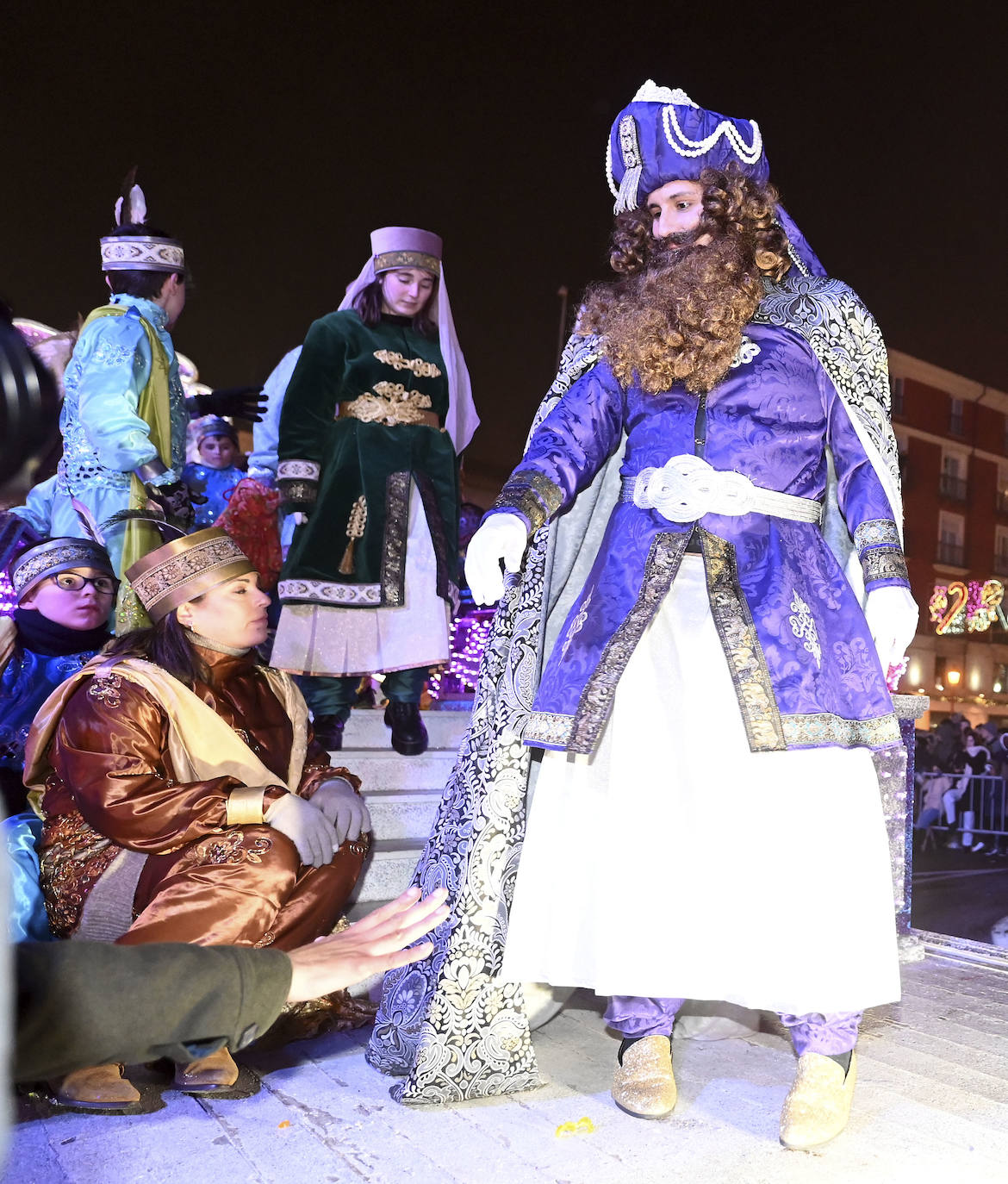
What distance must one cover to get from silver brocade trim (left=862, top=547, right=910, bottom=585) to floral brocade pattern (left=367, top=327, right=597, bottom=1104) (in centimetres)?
74

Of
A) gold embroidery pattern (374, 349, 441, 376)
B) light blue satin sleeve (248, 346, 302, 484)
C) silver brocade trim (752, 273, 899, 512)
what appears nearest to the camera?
silver brocade trim (752, 273, 899, 512)

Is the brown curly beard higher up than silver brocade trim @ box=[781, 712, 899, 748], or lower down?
higher up

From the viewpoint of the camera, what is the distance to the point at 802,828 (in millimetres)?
2361

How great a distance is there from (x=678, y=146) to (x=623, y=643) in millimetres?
1227

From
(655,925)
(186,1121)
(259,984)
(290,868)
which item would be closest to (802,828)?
(655,925)

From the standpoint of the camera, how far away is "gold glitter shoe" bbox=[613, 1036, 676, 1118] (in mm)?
2289

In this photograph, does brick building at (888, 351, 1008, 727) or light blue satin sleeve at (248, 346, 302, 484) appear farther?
brick building at (888, 351, 1008, 727)

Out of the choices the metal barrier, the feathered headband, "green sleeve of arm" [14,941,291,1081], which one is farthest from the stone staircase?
the metal barrier

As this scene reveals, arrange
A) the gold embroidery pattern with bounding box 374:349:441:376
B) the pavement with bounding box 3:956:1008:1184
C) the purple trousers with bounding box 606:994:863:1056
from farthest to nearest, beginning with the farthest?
the gold embroidery pattern with bounding box 374:349:441:376 → the purple trousers with bounding box 606:994:863:1056 → the pavement with bounding box 3:956:1008:1184

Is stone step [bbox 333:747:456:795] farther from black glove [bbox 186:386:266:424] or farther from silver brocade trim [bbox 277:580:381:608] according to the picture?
black glove [bbox 186:386:266:424]

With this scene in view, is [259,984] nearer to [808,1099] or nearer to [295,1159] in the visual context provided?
[295,1159]

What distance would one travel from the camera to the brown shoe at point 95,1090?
87.9 inches

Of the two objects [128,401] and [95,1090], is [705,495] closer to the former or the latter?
[95,1090]

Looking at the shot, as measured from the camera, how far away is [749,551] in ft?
8.26
